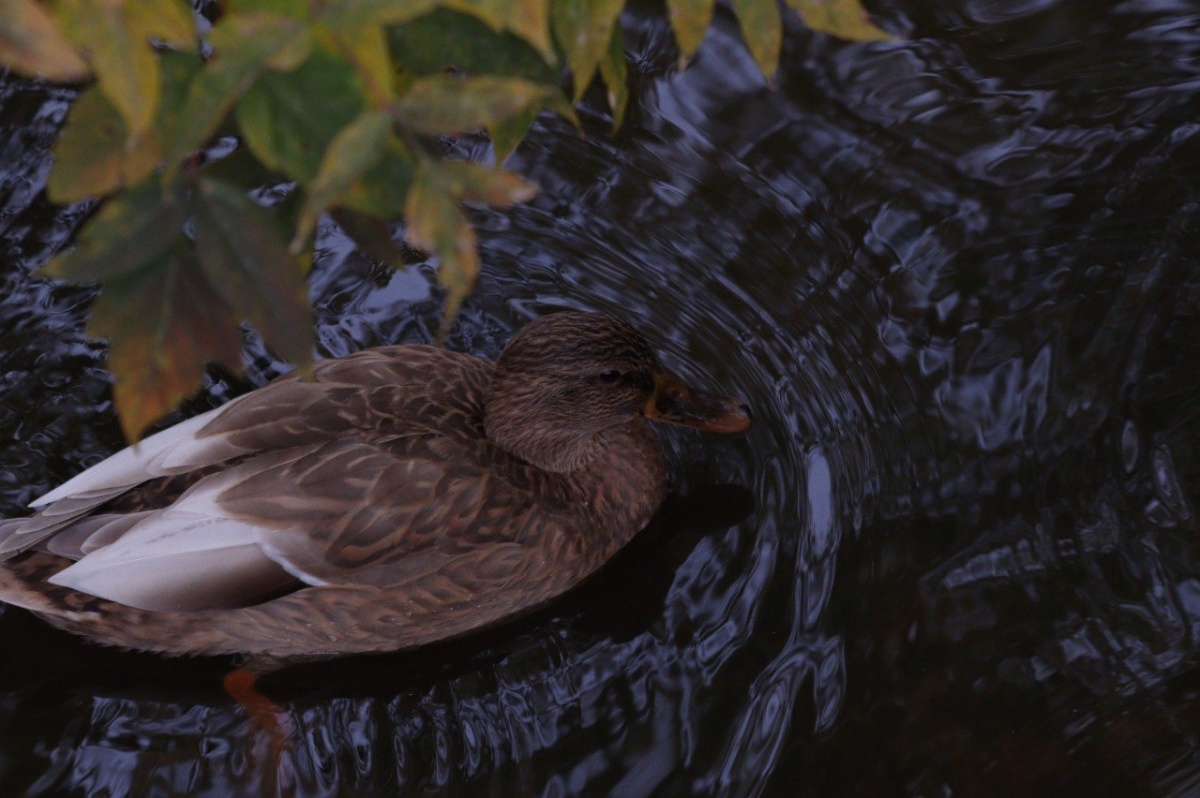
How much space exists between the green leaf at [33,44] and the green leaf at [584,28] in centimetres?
66

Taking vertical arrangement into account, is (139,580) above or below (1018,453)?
above

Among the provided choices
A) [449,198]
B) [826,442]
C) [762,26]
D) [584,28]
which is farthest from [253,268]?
[826,442]

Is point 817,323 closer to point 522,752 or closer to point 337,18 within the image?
point 522,752

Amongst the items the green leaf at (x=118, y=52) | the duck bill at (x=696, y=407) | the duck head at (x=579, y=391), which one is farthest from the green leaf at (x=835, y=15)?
the duck bill at (x=696, y=407)

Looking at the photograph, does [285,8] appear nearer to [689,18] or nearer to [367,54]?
[367,54]

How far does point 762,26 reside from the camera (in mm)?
1700

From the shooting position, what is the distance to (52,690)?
→ 3807 mm

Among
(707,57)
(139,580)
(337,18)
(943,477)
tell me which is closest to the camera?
(337,18)

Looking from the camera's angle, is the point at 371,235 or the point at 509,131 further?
the point at 509,131

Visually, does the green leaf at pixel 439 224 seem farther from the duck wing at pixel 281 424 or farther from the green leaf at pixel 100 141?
the duck wing at pixel 281 424

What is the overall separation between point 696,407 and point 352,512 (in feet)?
4.05

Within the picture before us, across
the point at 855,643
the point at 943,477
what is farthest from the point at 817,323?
the point at 855,643

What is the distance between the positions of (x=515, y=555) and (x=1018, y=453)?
183 cm

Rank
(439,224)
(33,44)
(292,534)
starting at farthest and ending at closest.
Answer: (292,534)
(439,224)
(33,44)
